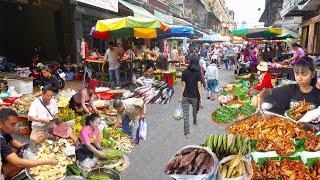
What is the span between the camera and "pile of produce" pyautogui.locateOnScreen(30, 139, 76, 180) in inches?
189

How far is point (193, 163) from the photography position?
11.0 feet

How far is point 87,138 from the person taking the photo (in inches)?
226

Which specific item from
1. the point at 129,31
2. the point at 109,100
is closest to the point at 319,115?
the point at 109,100

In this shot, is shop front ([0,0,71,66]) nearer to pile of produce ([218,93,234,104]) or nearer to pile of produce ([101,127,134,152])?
pile of produce ([218,93,234,104])

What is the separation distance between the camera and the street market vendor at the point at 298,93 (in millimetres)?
4223

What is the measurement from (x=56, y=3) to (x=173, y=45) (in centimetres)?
2421

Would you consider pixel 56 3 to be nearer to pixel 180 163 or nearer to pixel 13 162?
pixel 13 162

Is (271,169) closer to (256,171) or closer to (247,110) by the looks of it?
(256,171)

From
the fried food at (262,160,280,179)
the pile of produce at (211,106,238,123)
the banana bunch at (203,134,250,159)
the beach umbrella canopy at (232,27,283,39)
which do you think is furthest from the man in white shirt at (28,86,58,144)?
the beach umbrella canopy at (232,27,283,39)

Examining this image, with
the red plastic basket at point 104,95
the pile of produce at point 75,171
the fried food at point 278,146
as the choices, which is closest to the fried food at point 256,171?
the fried food at point 278,146

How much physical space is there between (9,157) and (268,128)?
3.37 m

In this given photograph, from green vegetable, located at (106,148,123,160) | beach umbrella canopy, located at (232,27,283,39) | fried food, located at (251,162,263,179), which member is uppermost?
beach umbrella canopy, located at (232,27,283,39)

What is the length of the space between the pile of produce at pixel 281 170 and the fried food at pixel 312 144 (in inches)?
11.4

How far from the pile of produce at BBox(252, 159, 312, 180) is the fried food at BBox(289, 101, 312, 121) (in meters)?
0.99
